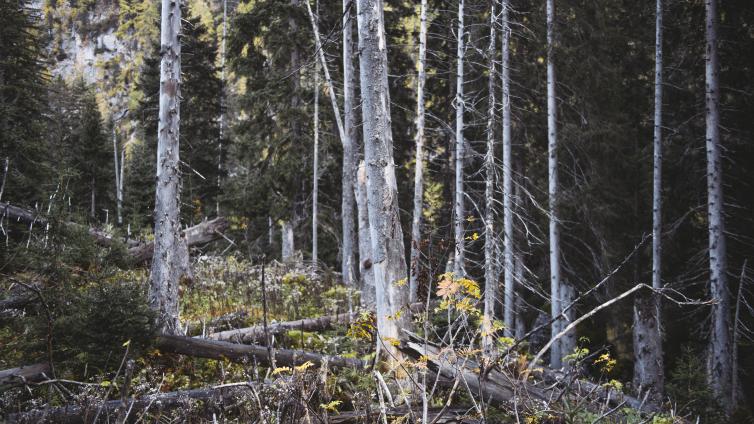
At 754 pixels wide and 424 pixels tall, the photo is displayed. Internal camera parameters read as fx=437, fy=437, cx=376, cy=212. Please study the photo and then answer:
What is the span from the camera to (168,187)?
7.04 meters

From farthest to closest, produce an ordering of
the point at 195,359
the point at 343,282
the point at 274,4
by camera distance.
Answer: the point at 274,4 → the point at 343,282 → the point at 195,359

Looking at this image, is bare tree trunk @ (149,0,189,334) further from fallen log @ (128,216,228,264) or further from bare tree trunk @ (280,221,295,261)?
bare tree trunk @ (280,221,295,261)

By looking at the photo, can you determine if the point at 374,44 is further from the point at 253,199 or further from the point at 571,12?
the point at 253,199

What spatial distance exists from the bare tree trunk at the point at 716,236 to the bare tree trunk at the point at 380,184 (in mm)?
8876

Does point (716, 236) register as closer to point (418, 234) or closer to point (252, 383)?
point (418, 234)

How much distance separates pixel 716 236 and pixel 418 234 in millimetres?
7091

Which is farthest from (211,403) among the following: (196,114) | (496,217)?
(196,114)

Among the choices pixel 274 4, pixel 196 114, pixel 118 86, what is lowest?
pixel 196 114

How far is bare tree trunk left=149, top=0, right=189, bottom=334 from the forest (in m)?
0.04

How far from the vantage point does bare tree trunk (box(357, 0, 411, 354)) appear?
196 inches

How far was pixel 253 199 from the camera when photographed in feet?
54.6

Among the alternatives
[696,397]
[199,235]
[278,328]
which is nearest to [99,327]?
[278,328]

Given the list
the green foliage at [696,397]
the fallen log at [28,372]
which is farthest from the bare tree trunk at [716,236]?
the fallen log at [28,372]

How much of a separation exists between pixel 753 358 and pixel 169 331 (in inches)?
569
